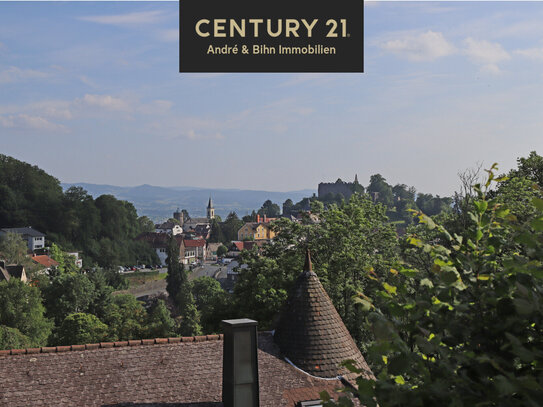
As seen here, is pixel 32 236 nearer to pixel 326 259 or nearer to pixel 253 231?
pixel 253 231

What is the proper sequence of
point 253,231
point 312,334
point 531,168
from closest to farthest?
point 312,334 < point 531,168 < point 253,231

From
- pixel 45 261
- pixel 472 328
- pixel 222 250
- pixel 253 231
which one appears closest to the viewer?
pixel 472 328

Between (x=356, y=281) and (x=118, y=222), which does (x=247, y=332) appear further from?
(x=118, y=222)

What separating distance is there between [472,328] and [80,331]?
38.7m

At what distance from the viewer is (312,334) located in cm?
1360

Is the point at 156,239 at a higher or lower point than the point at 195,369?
lower

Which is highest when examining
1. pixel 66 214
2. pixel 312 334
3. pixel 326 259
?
pixel 66 214

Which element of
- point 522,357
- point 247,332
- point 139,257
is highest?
point 522,357

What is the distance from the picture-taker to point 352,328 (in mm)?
24688

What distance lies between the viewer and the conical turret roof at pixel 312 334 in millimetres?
13328

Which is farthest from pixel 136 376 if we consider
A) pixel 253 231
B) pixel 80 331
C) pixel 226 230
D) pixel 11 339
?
pixel 226 230

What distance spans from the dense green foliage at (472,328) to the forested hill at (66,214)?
113 metres

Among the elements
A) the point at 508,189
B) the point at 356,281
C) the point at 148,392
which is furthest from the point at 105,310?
the point at 148,392

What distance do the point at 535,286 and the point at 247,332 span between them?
8.44 m
